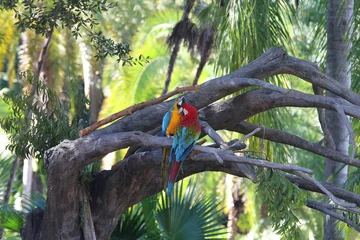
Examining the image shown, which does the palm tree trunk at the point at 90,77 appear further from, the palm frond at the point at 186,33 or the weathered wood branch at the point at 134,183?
the weathered wood branch at the point at 134,183

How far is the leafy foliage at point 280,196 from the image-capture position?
5.74 metres

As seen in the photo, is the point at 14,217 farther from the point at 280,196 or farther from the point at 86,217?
the point at 280,196

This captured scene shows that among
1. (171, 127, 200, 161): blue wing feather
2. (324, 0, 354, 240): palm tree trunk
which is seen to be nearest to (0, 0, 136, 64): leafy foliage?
(171, 127, 200, 161): blue wing feather

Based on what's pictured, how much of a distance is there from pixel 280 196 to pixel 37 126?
9.62ft

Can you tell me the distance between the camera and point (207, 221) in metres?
8.79

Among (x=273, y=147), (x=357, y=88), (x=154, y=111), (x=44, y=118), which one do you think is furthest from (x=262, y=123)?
(x=44, y=118)

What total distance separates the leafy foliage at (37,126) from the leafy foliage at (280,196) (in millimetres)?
2480

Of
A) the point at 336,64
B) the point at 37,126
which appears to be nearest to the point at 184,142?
the point at 37,126

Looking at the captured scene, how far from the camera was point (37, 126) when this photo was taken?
284 inches

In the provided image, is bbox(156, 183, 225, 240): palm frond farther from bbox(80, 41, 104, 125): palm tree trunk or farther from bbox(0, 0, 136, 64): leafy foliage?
bbox(80, 41, 104, 125): palm tree trunk

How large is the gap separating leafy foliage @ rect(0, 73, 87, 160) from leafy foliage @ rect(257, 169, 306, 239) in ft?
8.14

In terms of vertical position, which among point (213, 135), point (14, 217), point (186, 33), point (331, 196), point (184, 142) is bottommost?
point (331, 196)

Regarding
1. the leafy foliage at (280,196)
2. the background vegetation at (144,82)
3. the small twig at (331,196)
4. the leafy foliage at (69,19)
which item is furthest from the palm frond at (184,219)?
the small twig at (331,196)

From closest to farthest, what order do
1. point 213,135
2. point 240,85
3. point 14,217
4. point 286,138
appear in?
point 213,135, point 240,85, point 286,138, point 14,217
